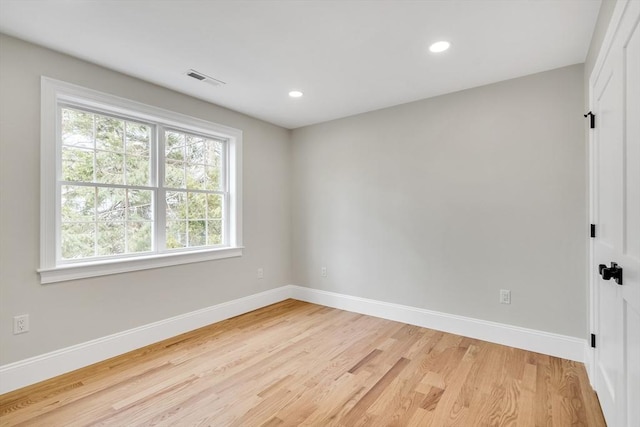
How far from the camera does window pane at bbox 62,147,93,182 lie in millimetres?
2492

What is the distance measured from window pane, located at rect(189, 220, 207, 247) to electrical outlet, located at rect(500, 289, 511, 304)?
10.4ft

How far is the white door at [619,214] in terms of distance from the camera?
1.23m

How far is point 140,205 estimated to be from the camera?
2977 mm

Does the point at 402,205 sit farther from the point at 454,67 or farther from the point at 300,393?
the point at 300,393

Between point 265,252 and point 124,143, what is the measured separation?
207cm

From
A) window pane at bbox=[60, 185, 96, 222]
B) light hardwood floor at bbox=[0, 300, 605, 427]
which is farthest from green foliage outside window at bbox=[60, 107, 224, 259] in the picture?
light hardwood floor at bbox=[0, 300, 605, 427]

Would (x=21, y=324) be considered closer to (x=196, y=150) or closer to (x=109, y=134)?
(x=109, y=134)

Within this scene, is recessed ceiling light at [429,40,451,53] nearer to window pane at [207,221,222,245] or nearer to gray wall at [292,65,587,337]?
gray wall at [292,65,587,337]

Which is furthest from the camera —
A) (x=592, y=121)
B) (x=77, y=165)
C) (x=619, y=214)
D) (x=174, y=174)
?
(x=174, y=174)

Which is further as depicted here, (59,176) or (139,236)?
(139,236)

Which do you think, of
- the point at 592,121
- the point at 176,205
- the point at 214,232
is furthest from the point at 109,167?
the point at 592,121

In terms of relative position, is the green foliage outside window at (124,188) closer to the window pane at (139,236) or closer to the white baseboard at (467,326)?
the window pane at (139,236)

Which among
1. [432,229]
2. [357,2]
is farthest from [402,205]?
[357,2]

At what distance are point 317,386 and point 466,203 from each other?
86.4 inches
